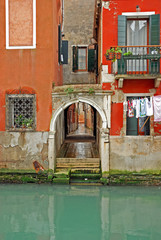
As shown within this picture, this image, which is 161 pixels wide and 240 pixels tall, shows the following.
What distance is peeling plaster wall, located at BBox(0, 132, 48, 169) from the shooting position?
9914mm

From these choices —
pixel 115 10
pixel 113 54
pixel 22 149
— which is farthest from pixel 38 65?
pixel 115 10

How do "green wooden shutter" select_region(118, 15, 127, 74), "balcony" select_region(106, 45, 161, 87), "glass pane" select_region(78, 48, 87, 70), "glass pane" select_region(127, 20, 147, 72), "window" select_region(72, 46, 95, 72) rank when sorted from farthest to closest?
1. "glass pane" select_region(78, 48, 87, 70)
2. "window" select_region(72, 46, 95, 72)
3. "glass pane" select_region(127, 20, 147, 72)
4. "green wooden shutter" select_region(118, 15, 127, 74)
5. "balcony" select_region(106, 45, 161, 87)

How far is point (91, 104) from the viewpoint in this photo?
9742 millimetres

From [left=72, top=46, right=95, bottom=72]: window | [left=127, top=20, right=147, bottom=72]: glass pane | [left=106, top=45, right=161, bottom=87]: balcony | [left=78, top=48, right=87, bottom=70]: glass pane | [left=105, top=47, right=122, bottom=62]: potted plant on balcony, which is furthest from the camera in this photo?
[left=78, top=48, right=87, bottom=70]: glass pane

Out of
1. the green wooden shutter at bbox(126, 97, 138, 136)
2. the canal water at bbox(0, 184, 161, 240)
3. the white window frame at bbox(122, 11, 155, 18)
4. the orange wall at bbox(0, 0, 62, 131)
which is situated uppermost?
the white window frame at bbox(122, 11, 155, 18)

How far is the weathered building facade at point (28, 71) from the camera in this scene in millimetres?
9859

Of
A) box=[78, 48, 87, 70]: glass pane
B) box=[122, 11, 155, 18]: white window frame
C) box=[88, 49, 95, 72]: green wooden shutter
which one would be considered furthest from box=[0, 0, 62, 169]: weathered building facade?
box=[78, 48, 87, 70]: glass pane

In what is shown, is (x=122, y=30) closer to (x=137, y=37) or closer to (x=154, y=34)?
(x=137, y=37)

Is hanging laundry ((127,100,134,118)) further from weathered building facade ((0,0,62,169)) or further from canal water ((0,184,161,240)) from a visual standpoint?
weathered building facade ((0,0,62,169))

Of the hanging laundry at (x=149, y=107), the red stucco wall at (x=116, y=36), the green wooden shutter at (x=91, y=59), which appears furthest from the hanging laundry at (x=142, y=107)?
the green wooden shutter at (x=91, y=59)

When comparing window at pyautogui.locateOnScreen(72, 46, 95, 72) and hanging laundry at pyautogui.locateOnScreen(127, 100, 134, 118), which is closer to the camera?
hanging laundry at pyautogui.locateOnScreen(127, 100, 134, 118)

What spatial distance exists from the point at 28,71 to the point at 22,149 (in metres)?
3.20

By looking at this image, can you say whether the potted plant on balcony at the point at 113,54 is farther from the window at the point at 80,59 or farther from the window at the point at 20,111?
the window at the point at 80,59

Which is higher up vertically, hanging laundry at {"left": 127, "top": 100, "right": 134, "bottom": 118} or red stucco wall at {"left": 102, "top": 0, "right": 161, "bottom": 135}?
red stucco wall at {"left": 102, "top": 0, "right": 161, "bottom": 135}
